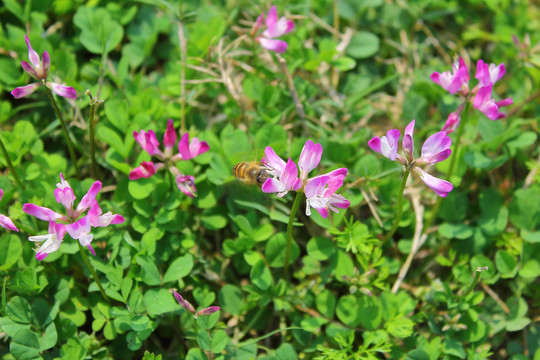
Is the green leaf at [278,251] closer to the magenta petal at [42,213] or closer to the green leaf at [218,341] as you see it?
the green leaf at [218,341]

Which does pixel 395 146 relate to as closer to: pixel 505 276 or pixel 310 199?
pixel 310 199

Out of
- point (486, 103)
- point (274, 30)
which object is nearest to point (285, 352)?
point (486, 103)

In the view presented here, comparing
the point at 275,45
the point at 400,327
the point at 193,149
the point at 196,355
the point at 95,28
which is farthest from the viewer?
the point at 95,28

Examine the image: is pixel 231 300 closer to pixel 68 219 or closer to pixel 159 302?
pixel 159 302

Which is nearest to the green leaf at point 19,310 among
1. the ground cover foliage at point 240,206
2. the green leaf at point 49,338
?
the ground cover foliage at point 240,206

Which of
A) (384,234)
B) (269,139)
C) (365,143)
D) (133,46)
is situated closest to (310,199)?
(269,139)

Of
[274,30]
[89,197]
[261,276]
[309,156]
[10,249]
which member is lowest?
[261,276]
